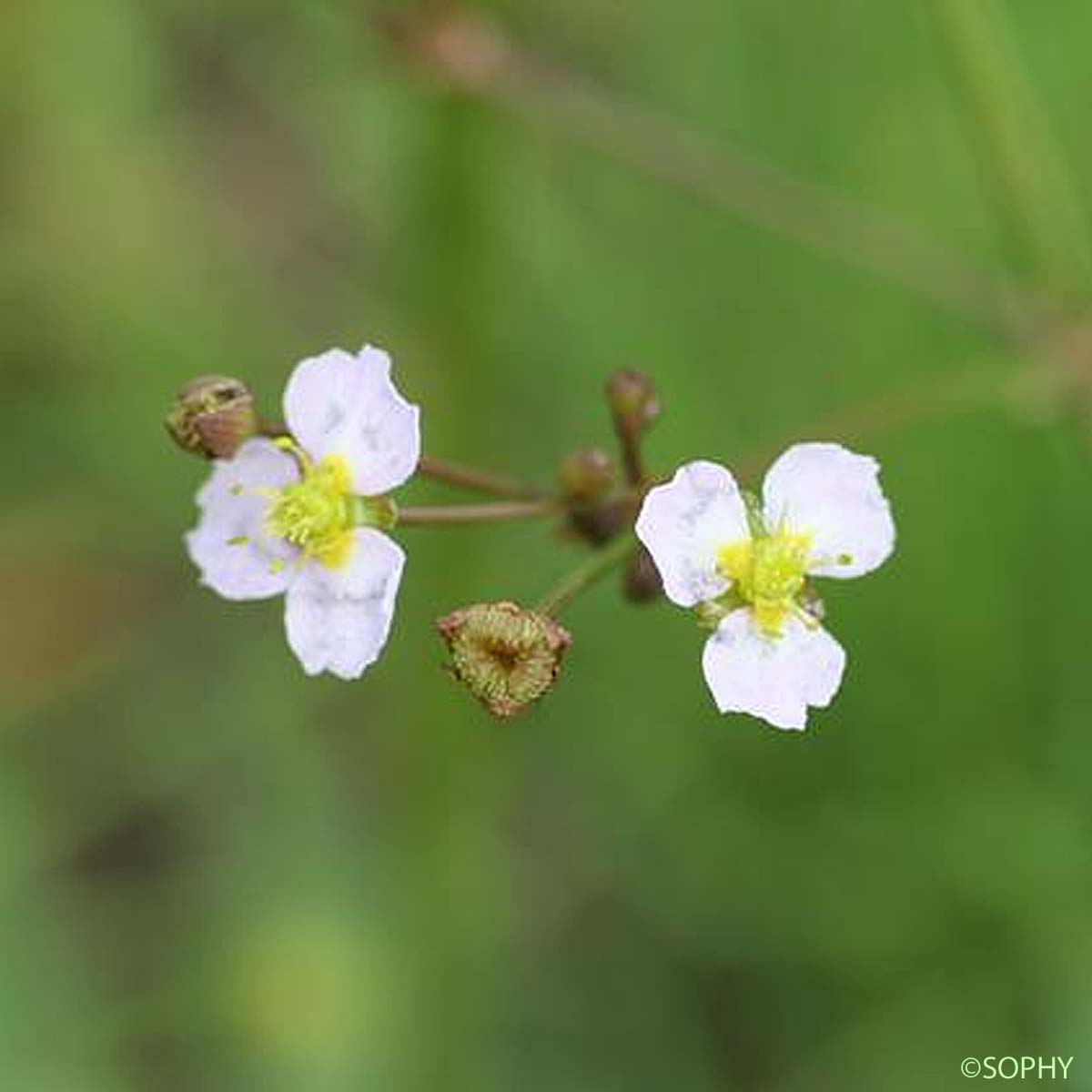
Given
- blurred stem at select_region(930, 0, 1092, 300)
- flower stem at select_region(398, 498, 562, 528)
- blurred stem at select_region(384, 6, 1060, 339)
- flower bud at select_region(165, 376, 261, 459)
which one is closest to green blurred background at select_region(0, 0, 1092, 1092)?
blurred stem at select_region(384, 6, 1060, 339)

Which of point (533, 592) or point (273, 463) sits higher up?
point (533, 592)

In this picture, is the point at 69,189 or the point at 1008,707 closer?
the point at 1008,707

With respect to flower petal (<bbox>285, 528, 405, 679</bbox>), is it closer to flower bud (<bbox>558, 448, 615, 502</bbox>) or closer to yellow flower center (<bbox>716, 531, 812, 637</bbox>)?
flower bud (<bbox>558, 448, 615, 502</bbox>)

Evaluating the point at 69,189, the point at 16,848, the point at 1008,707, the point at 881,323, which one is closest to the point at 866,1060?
the point at 1008,707

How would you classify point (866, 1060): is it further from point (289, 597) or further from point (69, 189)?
point (69, 189)

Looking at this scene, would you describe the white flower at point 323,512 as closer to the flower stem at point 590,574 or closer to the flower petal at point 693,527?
the flower stem at point 590,574

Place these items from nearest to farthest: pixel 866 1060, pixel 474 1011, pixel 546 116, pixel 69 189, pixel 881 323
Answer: pixel 546 116 → pixel 474 1011 → pixel 866 1060 → pixel 881 323 → pixel 69 189

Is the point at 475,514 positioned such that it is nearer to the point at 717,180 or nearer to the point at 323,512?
the point at 323,512

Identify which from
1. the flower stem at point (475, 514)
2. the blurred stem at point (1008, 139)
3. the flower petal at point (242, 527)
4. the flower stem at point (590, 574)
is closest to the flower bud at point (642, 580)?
the flower stem at point (590, 574)
